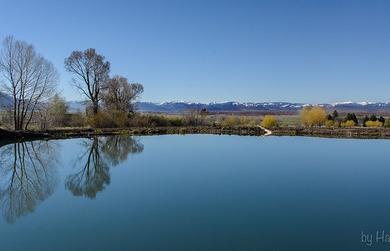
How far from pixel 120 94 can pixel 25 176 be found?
23.1 meters

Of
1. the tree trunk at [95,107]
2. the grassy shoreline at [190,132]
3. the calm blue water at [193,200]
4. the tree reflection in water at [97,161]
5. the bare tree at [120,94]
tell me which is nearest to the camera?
the calm blue water at [193,200]

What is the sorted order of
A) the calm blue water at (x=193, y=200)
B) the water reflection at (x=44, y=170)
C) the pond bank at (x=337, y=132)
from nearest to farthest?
the calm blue water at (x=193, y=200)
the water reflection at (x=44, y=170)
the pond bank at (x=337, y=132)

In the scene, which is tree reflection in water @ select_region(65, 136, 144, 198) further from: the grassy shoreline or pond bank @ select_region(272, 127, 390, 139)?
pond bank @ select_region(272, 127, 390, 139)

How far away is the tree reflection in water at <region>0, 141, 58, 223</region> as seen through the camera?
8.75 metres

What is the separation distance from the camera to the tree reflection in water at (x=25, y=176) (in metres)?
8.75

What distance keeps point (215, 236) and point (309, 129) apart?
2401 cm

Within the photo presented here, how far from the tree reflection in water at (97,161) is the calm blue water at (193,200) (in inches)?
2.1

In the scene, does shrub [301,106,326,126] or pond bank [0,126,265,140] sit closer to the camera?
pond bank [0,126,265,140]

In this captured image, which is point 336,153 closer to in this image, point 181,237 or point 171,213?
point 171,213

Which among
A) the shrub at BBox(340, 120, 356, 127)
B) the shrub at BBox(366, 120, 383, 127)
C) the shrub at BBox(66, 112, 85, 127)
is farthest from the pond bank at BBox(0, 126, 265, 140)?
the shrub at BBox(366, 120, 383, 127)

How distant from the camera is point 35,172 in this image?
43.6 feet

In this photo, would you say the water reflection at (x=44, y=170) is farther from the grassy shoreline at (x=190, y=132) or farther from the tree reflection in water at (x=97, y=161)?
the grassy shoreline at (x=190, y=132)

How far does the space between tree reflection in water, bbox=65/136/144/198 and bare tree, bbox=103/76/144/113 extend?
31.9 ft

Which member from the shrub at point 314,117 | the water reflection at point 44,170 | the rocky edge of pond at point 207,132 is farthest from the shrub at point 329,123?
the water reflection at point 44,170
